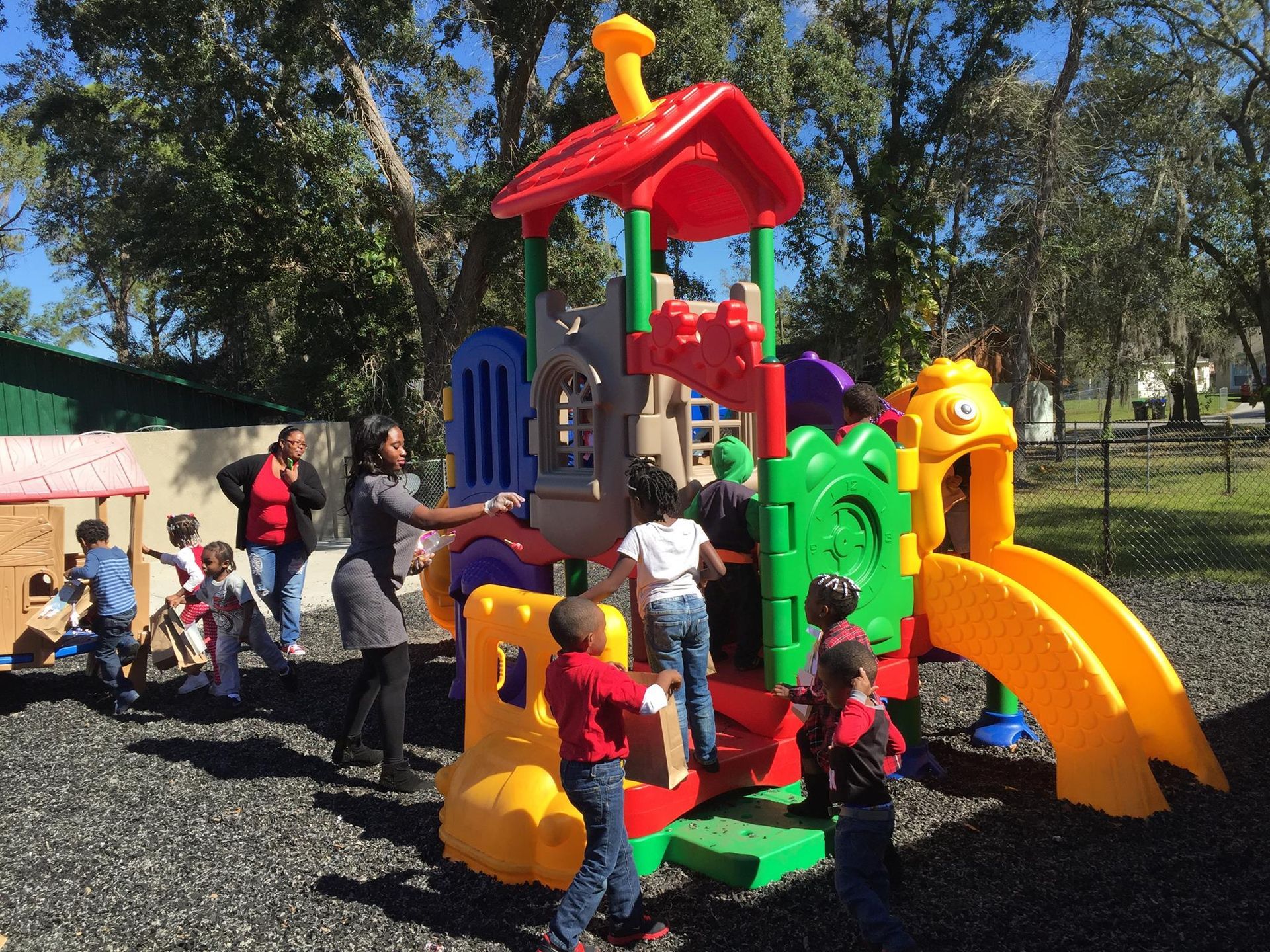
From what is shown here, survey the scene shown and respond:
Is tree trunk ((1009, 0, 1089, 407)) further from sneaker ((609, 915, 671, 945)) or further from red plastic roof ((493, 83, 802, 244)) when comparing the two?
sneaker ((609, 915, 671, 945))

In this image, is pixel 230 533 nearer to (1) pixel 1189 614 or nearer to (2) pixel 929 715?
(2) pixel 929 715

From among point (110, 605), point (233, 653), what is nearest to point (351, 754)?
point (233, 653)

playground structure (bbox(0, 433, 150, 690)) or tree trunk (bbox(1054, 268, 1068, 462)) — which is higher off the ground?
tree trunk (bbox(1054, 268, 1068, 462))

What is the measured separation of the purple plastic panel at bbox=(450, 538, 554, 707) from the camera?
589 centimetres

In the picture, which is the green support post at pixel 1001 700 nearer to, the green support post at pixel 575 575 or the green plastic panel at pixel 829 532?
the green plastic panel at pixel 829 532

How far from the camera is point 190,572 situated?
21.5 feet

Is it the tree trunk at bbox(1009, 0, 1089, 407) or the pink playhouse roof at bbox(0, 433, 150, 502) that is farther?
the tree trunk at bbox(1009, 0, 1089, 407)

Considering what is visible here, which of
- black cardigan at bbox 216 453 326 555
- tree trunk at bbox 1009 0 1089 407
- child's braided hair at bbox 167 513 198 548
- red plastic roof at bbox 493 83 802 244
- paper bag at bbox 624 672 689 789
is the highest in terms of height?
tree trunk at bbox 1009 0 1089 407

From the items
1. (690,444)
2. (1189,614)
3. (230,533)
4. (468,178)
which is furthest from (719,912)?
(468,178)

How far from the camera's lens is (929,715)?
6.13m

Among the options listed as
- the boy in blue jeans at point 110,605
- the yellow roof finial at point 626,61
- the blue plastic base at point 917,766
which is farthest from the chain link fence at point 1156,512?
the boy in blue jeans at point 110,605

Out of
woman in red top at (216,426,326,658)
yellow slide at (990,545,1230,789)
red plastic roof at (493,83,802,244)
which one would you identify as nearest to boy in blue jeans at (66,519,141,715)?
woman in red top at (216,426,326,658)

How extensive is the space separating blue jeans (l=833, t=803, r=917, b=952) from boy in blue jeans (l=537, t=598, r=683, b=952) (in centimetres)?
74

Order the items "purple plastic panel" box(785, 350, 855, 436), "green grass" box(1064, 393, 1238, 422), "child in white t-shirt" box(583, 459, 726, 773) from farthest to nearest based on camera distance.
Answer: "green grass" box(1064, 393, 1238, 422), "purple plastic panel" box(785, 350, 855, 436), "child in white t-shirt" box(583, 459, 726, 773)
